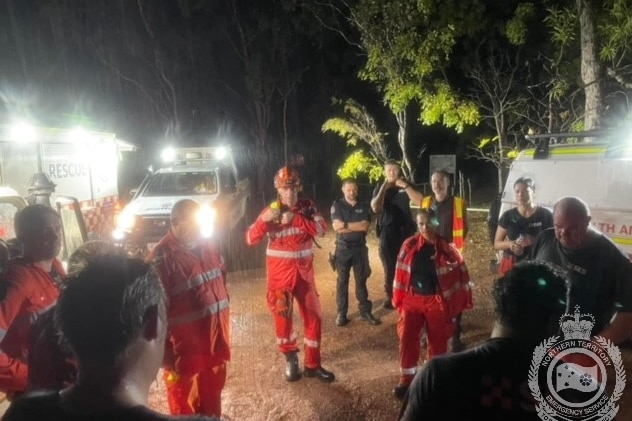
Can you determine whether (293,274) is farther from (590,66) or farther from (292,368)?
(590,66)

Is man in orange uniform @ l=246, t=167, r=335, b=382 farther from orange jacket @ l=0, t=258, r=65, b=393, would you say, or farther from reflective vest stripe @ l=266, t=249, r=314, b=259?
orange jacket @ l=0, t=258, r=65, b=393

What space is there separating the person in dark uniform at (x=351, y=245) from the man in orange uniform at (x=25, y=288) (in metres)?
3.87

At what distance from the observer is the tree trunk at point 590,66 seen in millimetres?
8477

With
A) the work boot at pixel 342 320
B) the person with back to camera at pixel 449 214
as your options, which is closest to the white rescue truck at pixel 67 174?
the work boot at pixel 342 320

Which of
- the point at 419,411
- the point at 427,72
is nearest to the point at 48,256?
the point at 419,411

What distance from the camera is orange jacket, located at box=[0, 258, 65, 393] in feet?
8.01

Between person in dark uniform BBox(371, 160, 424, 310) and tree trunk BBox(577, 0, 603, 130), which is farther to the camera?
tree trunk BBox(577, 0, 603, 130)

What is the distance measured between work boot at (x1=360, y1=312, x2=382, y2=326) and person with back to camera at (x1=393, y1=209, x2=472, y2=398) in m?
1.96

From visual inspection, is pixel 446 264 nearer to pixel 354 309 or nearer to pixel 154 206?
pixel 354 309

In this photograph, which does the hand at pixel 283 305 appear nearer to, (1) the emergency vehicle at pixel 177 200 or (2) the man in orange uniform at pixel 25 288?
(2) the man in orange uniform at pixel 25 288

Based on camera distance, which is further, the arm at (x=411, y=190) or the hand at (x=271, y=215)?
the arm at (x=411, y=190)

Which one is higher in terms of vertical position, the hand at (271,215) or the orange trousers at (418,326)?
the hand at (271,215)

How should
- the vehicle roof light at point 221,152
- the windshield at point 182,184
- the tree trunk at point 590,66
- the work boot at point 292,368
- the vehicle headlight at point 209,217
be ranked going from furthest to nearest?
the vehicle roof light at point 221,152
the windshield at point 182,184
the vehicle headlight at point 209,217
the tree trunk at point 590,66
the work boot at point 292,368

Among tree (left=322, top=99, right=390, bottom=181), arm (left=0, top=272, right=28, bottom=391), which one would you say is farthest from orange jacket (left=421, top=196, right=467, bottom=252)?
tree (left=322, top=99, right=390, bottom=181)
